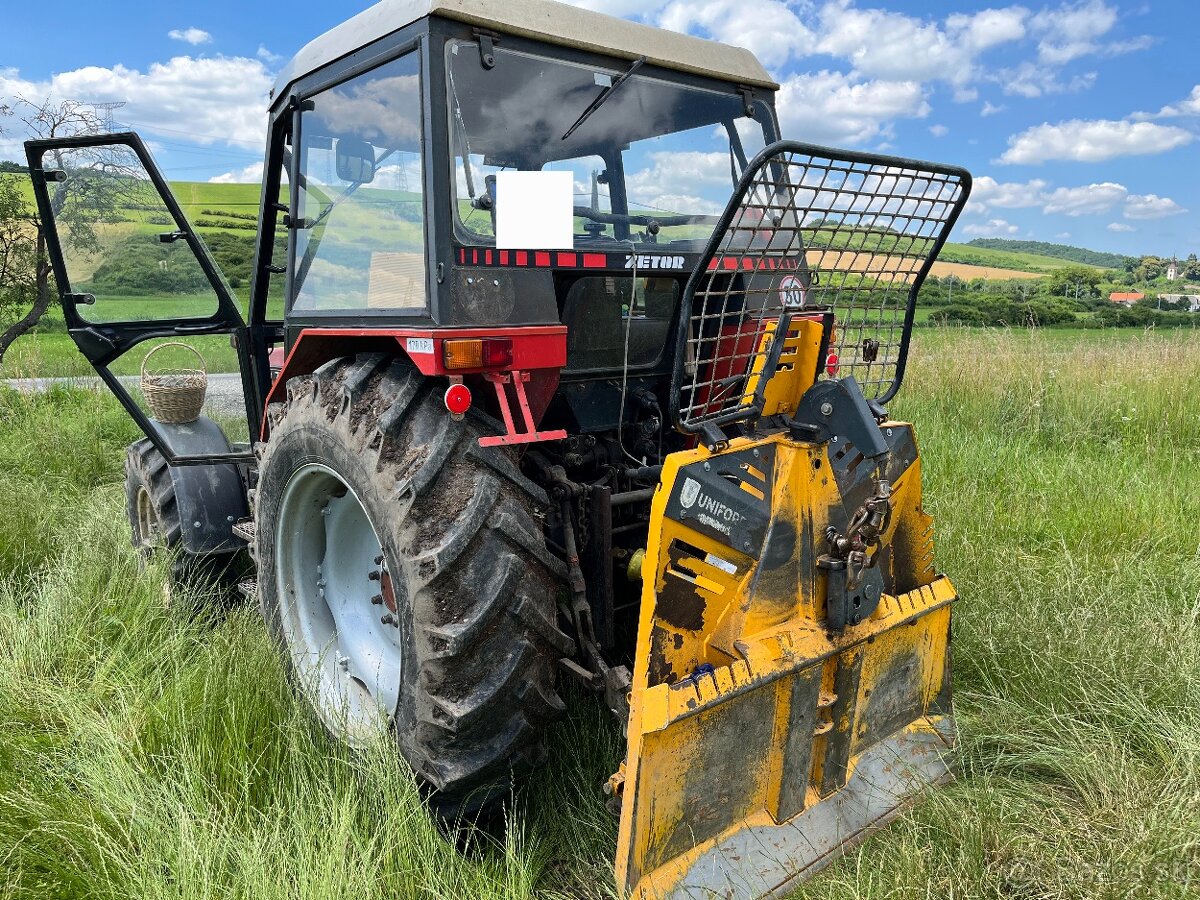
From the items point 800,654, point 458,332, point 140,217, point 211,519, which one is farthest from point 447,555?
point 140,217

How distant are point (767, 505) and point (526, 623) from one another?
75cm

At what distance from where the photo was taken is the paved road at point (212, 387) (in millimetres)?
5074

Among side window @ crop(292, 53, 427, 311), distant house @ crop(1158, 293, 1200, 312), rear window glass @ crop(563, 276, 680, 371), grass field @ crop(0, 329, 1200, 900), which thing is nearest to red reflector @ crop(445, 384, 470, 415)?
side window @ crop(292, 53, 427, 311)

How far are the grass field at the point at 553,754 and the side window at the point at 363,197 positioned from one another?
1385 mm

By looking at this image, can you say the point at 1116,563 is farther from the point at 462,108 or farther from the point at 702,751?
the point at 462,108

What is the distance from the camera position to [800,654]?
2422mm

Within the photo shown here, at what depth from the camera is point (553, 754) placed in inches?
119

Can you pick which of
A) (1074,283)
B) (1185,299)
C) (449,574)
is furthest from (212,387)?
(1074,283)

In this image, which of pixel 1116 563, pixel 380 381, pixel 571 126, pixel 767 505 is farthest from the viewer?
pixel 1116 563

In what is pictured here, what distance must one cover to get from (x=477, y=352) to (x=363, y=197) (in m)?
1.01

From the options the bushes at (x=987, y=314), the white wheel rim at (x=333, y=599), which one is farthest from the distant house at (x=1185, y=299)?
the white wheel rim at (x=333, y=599)

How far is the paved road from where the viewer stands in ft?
16.6

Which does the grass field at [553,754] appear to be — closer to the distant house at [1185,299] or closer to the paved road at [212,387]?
the paved road at [212,387]

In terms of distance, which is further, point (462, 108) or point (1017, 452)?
point (1017, 452)
